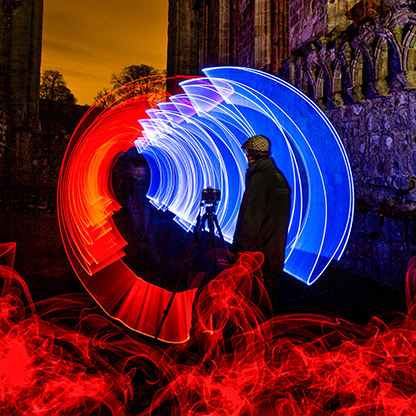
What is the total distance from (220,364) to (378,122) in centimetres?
460

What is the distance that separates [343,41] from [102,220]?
9256 millimetres

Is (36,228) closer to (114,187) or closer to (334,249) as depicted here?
(334,249)

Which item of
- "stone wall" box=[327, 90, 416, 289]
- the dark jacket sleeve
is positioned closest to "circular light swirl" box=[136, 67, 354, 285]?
"stone wall" box=[327, 90, 416, 289]

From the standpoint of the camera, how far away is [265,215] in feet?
10.5

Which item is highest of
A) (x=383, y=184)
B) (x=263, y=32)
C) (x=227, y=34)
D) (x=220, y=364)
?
(x=227, y=34)

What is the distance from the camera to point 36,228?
10648mm

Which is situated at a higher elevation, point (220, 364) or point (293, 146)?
point (293, 146)


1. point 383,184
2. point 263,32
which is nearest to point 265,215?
point 383,184

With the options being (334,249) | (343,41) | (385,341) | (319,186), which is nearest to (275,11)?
(343,41)

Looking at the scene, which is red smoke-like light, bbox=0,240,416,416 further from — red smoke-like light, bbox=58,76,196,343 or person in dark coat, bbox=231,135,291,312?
red smoke-like light, bbox=58,76,196,343

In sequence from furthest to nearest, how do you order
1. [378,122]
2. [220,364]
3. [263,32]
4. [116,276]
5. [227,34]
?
[227,34] → [263,32] → [116,276] → [378,122] → [220,364]

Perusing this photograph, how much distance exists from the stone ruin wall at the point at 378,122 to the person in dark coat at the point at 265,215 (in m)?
2.74

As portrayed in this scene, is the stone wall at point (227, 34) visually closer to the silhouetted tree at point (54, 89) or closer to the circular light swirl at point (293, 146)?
the circular light swirl at point (293, 146)

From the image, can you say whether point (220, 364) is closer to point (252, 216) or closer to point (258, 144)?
point (252, 216)
